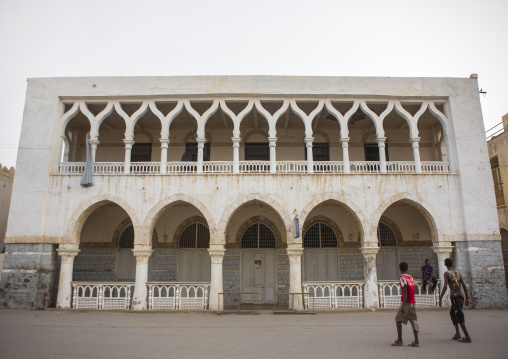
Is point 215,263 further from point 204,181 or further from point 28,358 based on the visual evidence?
point 28,358

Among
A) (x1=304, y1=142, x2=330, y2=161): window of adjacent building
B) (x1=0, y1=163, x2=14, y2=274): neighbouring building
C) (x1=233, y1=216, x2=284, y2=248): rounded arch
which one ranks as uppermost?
(x1=304, y1=142, x2=330, y2=161): window of adjacent building

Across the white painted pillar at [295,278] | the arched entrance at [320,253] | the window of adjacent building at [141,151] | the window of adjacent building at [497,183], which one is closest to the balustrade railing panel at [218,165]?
the window of adjacent building at [141,151]

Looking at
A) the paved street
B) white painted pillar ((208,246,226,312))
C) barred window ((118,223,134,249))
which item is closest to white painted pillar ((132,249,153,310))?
the paved street

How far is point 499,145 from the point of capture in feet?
56.5

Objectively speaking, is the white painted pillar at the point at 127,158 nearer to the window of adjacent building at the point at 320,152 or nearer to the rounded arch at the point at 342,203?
the rounded arch at the point at 342,203

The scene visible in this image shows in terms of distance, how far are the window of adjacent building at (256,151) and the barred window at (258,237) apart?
2.90 meters

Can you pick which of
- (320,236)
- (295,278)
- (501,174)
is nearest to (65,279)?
(295,278)

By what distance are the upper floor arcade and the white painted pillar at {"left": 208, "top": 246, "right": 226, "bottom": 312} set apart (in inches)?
116

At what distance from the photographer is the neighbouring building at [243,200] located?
42.5 feet

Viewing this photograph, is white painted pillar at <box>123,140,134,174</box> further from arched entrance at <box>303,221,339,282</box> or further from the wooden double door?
arched entrance at <box>303,221,339,282</box>

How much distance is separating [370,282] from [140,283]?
7.89 metres

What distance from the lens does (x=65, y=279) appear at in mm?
12891

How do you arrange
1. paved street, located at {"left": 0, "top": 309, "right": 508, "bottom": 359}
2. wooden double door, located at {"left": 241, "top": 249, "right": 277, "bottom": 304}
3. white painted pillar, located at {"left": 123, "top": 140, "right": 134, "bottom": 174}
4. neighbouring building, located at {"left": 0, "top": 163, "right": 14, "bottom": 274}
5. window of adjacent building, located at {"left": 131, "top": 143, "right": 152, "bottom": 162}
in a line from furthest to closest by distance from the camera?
1. neighbouring building, located at {"left": 0, "top": 163, "right": 14, "bottom": 274}
2. window of adjacent building, located at {"left": 131, "top": 143, "right": 152, "bottom": 162}
3. wooden double door, located at {"left": 241, "top": 249, "right": 277, "bottom": 304}
4. white painted pillar, located at {"left": 123, "top": 140, "right": 134, "bottom": 174}
5. paved street, located at {"left": 0, "top": 309, "right": 508, "bottom": 359}

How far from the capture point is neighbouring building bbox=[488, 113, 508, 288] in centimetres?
1656
